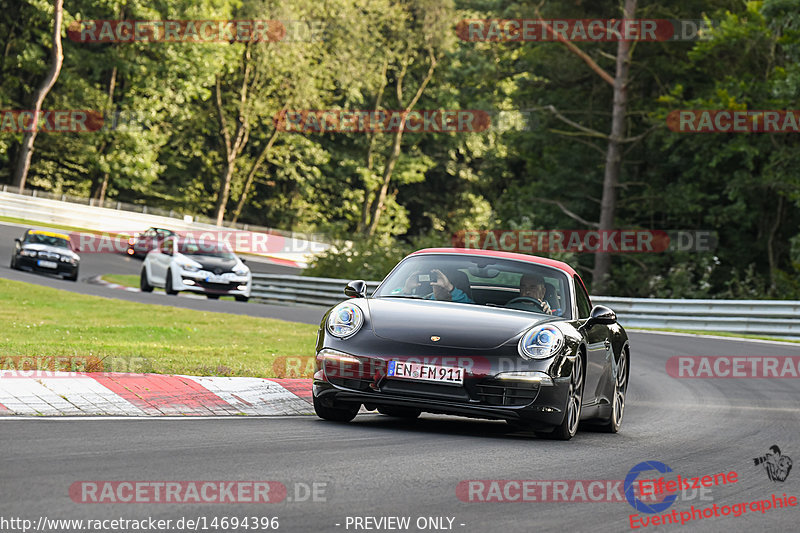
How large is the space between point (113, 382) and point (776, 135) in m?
27.9

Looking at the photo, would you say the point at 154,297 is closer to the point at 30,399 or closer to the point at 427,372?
the point at 30,399

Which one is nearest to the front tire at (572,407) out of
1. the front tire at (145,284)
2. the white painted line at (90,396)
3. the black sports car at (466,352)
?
the black sports car at (466,352)

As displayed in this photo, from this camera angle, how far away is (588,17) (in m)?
39.1

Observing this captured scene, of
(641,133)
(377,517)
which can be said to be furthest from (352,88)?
(377,517)

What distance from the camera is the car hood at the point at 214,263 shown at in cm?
2812

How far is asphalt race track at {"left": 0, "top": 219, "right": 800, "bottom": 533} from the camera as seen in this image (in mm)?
5234

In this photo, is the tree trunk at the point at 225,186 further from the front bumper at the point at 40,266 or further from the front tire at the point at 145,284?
the front tire at the point at 145,284

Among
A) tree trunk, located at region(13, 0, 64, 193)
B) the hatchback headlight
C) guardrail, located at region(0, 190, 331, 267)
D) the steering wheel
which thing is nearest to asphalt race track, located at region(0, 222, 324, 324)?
the hatchback headlight

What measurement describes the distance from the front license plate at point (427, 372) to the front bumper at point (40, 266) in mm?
25855

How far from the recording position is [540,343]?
27.3ft

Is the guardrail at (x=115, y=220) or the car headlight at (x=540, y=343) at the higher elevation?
the guardrail at (x=115, y=220)

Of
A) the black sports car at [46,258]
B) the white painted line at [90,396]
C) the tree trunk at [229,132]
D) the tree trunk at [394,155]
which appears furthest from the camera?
the tree trunk at [394,155]

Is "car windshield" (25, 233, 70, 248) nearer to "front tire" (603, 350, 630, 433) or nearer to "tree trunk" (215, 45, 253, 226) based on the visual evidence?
"front tire" (603, 350, 630, 433)

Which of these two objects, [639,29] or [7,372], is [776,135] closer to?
[639,29]
